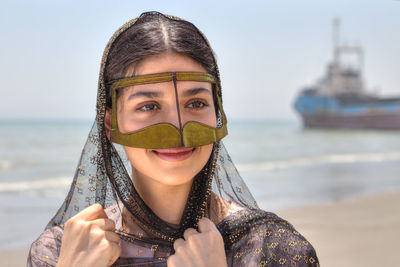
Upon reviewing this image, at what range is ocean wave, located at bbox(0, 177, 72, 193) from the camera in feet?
28.8

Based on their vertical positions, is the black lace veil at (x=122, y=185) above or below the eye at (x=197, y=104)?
below

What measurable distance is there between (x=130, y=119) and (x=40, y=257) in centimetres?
50

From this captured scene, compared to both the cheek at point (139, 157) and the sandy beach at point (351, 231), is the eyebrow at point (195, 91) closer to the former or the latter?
the cheek at point (139, 157)

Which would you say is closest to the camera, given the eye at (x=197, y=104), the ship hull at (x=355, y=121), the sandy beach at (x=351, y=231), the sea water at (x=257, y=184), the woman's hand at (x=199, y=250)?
the woman's hand at (x=199, y=250)

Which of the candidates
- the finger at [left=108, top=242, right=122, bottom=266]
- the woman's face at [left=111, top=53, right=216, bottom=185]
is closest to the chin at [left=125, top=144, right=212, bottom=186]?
the woman's face at [left=111, top=53, right=216, bottom=185]

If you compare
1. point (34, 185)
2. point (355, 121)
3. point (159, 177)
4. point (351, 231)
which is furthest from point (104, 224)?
point (355, 121)

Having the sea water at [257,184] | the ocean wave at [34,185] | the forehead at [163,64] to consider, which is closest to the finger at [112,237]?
the forehead at [163,64]

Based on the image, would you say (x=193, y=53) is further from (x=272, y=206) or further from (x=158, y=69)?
(x=272, y=206)

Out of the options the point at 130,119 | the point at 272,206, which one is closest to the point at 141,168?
the point at 130,119

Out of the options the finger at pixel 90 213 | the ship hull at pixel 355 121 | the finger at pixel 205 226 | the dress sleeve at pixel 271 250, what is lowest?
the ship hull at pixel 355 121

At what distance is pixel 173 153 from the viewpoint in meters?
1.25

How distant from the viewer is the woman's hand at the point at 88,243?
3.95 feet

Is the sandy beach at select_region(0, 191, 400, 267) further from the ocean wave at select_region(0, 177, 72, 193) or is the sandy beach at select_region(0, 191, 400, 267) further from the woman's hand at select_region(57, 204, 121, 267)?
the ocean wave at select_region(0, 177, 72, 193)

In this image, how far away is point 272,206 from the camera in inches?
277
